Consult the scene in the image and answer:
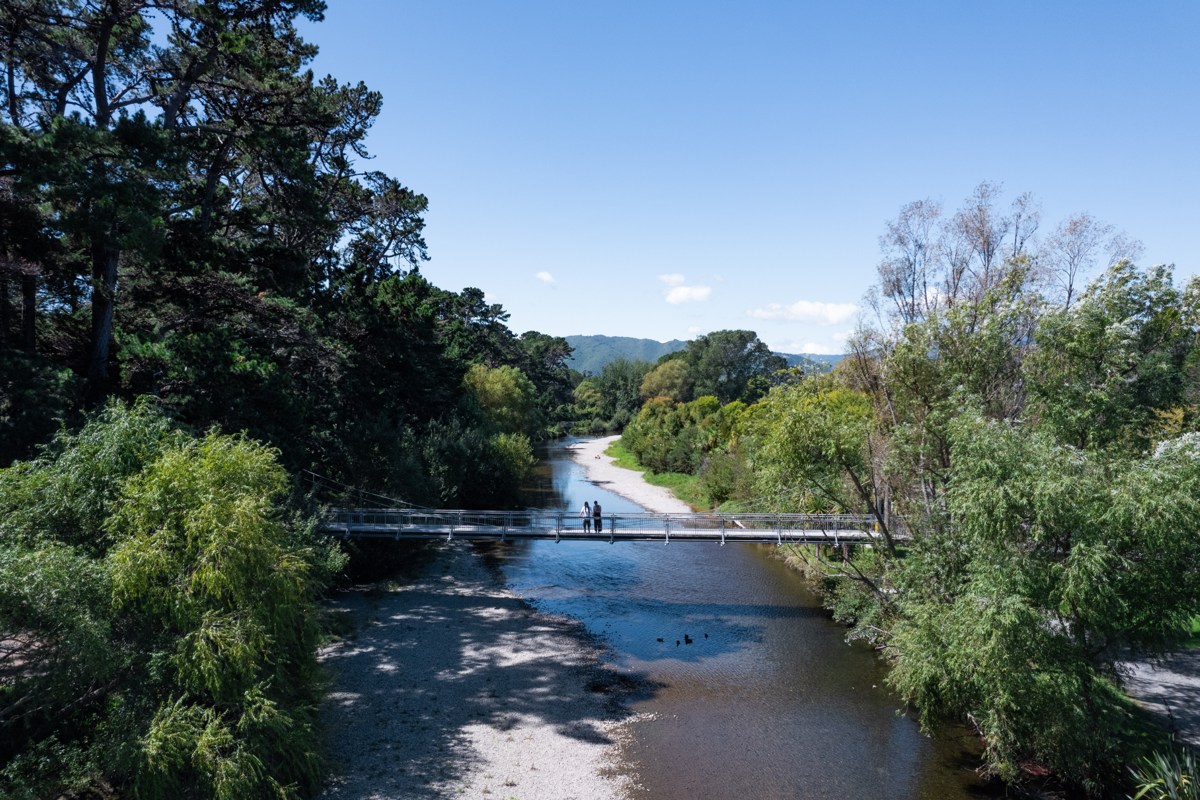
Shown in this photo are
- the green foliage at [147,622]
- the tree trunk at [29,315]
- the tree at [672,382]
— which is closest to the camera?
the green foliage at [147,622]

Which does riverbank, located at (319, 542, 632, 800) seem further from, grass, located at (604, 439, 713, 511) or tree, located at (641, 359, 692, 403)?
tree, located at (641, 359, 692, 403)

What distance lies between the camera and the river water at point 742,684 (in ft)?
43.3

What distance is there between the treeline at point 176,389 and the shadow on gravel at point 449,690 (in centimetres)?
178

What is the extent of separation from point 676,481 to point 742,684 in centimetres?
3501

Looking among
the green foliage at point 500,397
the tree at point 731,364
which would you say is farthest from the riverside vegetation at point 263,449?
the tree at point 731,364

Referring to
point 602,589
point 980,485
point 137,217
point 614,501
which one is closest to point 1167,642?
point 980,485

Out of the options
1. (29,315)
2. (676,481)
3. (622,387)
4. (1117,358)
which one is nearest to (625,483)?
(676,481)

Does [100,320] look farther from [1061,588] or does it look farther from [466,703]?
[1061,588]

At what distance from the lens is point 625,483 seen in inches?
2104

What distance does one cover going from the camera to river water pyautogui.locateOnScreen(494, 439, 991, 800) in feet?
43.3

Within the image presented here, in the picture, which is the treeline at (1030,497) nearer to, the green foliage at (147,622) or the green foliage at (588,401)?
the green foliage at (147,622)

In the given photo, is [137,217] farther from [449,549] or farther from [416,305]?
[449,549]

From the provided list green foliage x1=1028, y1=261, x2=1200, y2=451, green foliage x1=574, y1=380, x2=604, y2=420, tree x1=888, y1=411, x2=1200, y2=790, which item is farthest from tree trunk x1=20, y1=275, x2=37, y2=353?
green foliage x1=574, y1=380, x2=604, y2=420

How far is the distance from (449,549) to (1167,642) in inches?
1082
